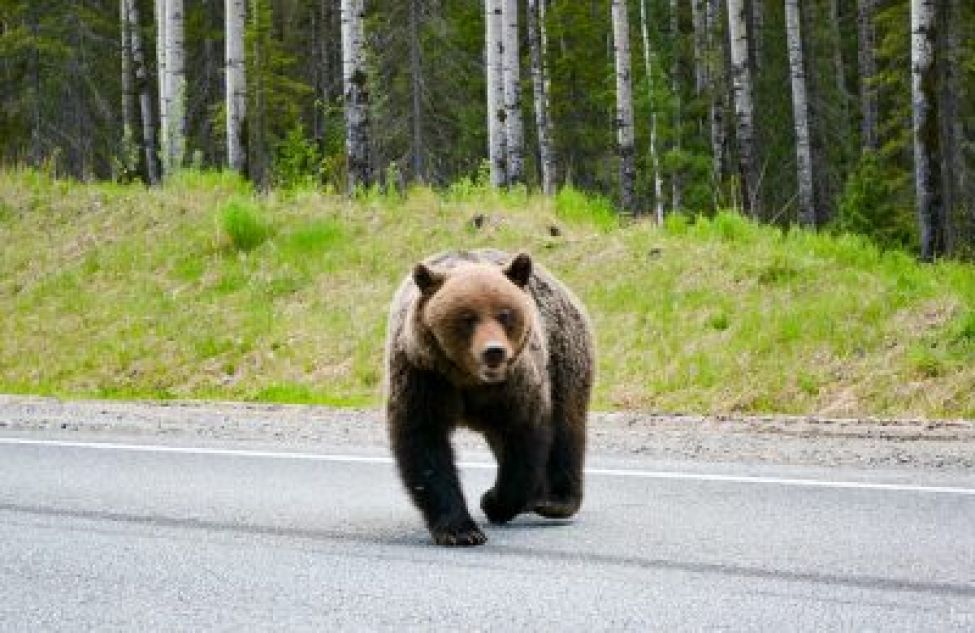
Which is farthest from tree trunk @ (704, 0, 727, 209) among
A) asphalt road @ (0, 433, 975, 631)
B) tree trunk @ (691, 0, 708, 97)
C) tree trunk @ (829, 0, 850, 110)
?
asphalt road @ (0, 433, 975, 631)

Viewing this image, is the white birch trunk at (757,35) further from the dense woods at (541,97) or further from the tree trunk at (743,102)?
the tree trunk at (743,102)

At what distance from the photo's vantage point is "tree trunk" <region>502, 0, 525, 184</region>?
973 inches

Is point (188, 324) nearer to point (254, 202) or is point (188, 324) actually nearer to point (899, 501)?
point (254, 202)

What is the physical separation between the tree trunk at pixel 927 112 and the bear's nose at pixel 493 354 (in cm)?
1435

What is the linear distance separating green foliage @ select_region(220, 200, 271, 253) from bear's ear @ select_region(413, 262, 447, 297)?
42.6 feet

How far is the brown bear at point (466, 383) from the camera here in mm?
6188

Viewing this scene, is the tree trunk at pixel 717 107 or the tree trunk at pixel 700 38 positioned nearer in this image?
the tree trunk at pixel 717 107

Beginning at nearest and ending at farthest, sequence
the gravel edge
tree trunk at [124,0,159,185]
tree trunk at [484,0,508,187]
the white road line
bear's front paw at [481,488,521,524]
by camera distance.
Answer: bear's front paw at [481,488,521,524], the white road line, the gravel edge, tree trunk at [484,0,508,187], tree trunk at [124,0,159,185]

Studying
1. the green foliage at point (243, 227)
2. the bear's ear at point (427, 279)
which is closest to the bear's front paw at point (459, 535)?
the bear's ear at point (427, 279)

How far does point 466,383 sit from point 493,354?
0.45 metres

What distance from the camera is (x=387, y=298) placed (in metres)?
17.2

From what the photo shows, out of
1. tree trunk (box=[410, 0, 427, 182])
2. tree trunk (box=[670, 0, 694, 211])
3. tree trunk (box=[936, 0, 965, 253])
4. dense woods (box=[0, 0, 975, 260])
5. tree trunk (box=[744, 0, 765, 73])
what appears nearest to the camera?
dense woods (box=[0, 0, 975, 260])

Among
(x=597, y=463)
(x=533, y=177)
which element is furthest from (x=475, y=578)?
(x=533, y=177)

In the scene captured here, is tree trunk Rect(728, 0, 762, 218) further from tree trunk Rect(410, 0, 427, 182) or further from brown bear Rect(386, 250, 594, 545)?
brown bear Rect(386, 250, 594, 545)
